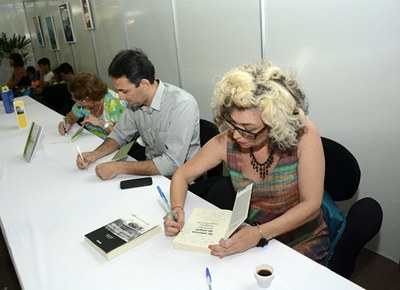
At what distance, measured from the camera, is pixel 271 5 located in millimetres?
2174

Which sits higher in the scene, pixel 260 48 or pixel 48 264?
pixel 260 48

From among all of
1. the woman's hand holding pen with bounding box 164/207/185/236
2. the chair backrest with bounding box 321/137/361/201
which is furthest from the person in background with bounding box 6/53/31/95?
the chair backrest with bounding box 321/137/361/201

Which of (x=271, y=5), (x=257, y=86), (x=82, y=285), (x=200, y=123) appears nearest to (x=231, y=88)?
(x=257, y=86)

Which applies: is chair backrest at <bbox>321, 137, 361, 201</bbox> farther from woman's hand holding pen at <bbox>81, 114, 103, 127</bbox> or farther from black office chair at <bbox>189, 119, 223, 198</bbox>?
woman's hand holding pen at <bbox>81, 114, 103, 127</bbox>

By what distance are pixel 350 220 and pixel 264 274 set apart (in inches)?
17.7

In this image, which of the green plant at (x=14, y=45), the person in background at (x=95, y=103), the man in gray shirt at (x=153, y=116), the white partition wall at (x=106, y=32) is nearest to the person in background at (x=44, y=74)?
Answer: the white partition wall at (x=106, y=32)

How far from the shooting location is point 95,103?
268cm

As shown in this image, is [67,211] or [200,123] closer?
[67,211]

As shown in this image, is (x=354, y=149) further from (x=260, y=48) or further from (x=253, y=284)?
(x=253, y=284)

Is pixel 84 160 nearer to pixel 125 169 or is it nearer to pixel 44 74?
pixel 125 169

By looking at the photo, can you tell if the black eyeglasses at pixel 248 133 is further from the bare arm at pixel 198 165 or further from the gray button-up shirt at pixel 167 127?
the gray button-up shirt at pixel 167 127

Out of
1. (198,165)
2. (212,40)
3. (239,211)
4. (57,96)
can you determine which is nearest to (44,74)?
(57,96)

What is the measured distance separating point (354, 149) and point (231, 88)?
115 centimetres

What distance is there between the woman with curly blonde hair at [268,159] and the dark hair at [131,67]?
2.12ft
